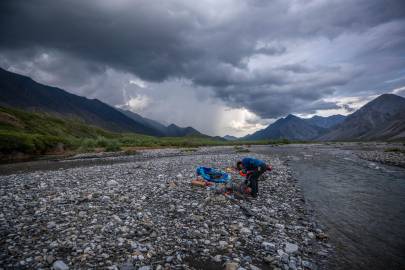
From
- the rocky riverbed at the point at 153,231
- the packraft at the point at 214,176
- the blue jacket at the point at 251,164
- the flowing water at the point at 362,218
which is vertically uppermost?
the blue jacket at the point at 251,164

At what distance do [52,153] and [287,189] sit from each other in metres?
50.4

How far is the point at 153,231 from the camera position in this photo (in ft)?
23.0

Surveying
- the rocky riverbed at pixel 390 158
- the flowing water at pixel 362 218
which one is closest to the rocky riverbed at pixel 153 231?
the flowing water at pixel 362 218

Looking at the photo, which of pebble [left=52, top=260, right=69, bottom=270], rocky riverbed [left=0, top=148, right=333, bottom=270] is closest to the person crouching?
rocky riverbed [left=0, top=148, right=333, bottom=270]

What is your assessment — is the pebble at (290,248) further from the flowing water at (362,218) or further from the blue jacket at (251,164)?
the blue jacket at (251,164)

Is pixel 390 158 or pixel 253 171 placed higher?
pixel 253 171

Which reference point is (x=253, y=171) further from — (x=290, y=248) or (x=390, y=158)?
(x=390, y=158)

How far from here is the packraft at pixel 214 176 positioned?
13088 mm

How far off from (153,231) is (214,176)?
7.20 meters

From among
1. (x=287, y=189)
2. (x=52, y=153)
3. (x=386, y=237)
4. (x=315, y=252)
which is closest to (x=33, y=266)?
(x=315, y=252)

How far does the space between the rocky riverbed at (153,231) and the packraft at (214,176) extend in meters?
1.99

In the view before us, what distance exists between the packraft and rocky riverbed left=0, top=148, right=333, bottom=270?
6.52 feet

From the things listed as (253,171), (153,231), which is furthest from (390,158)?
(153,231)

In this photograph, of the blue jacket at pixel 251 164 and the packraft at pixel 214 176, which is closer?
the blue jacket at pixel 251 164
